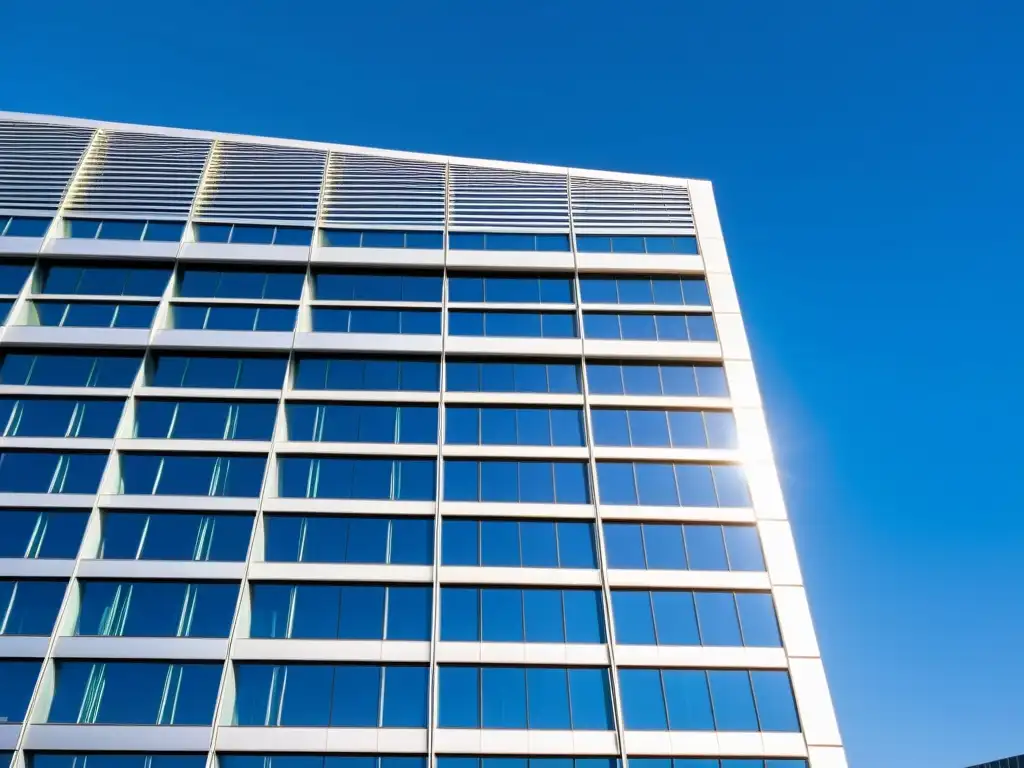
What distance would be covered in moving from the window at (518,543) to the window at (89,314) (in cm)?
1703

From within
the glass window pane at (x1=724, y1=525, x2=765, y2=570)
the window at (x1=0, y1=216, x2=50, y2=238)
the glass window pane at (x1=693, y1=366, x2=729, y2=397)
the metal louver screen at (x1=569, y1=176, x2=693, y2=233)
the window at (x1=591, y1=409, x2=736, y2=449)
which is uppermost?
the metal louver screen at (x1=569, y1=176, x2=693, y2=233)

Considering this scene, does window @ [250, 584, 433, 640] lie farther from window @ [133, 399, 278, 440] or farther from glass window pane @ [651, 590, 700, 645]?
glass window pane @ [651, 590, 700, 645]

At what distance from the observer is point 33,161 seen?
4028 centimetres

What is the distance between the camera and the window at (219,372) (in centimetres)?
3344

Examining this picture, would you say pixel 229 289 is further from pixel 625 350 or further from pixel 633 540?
pixel 633 540

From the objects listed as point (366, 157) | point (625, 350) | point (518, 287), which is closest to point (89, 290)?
point (366, 157)

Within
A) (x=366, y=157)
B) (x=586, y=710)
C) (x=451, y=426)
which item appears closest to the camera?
(x=586, y=710)

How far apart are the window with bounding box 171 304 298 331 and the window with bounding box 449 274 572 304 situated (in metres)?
7.77

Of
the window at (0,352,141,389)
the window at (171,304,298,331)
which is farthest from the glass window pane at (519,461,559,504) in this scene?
the window at (0,352,141,389)

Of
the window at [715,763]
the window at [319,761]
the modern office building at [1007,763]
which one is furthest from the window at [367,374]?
the modern office building at [1007,763]

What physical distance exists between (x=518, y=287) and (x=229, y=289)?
1359 cm

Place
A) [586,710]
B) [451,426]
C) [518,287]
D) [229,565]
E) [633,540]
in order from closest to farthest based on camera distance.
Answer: [586,710]
[229,565]
[633,540]
[451,426]
[518,287]

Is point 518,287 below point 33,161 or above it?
below

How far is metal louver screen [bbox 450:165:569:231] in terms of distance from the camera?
130ft
